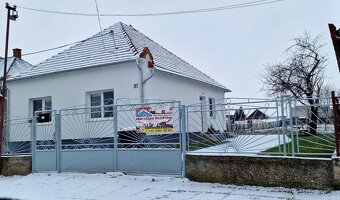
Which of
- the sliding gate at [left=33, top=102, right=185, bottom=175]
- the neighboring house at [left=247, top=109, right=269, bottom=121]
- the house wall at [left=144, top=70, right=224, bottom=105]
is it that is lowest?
the sliding gate at [left=33, top=102, right=185, bottom=175]

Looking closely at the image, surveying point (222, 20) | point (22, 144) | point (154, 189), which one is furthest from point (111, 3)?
point (154, 189)

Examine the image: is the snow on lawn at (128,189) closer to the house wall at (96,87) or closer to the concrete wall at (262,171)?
the concrete wall at (262,171)

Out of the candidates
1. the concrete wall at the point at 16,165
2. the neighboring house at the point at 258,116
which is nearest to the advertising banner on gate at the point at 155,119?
the neighboring house at the point at 258,116

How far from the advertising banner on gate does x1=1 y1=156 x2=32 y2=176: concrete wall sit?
4005 mm

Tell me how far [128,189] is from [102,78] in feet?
21.5

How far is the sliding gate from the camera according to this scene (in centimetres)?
853

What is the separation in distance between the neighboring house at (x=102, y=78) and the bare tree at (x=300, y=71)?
640 cm

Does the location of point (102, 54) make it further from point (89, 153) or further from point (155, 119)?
point (155, 119)

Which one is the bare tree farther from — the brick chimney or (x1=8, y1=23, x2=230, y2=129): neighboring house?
the brick chimney

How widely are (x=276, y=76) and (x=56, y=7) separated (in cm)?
1328

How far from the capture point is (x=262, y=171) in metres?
7.23

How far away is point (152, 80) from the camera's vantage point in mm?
12883

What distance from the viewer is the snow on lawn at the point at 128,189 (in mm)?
6730

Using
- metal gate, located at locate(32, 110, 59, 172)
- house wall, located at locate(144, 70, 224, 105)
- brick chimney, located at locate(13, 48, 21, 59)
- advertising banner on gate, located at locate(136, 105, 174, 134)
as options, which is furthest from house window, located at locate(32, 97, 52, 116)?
brick chimney, located at locate(13, 48, 21, 59)
